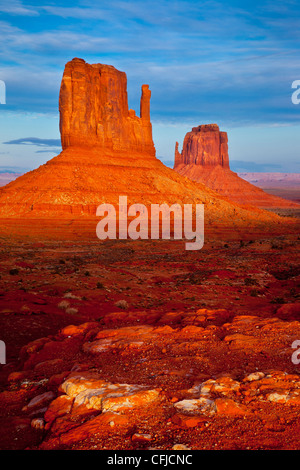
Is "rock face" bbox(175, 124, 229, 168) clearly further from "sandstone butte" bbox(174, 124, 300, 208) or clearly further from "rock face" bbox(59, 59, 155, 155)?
"rock face" bbox(59, 59, 155, 155)

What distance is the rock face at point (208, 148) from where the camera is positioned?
526 feet

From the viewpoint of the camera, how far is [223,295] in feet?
59.0

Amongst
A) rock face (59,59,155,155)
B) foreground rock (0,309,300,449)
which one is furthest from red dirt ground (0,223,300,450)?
rock face (59,59,155,155)

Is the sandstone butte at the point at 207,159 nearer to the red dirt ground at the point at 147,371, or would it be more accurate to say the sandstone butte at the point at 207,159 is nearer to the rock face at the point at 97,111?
the rock face at the point at 97,111

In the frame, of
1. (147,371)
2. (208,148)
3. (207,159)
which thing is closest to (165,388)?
(147,371)

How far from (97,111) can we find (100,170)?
16985mm

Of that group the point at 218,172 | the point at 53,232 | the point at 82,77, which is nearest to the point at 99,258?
the point at 53,232

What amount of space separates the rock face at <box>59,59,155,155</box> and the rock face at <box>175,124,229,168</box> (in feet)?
272

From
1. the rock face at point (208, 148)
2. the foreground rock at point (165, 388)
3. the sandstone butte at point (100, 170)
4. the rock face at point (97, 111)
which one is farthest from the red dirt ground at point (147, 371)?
the rock face at point (208, 148)

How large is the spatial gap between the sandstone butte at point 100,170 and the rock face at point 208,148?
8057 cm

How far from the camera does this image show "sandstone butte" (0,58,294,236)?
2329 inches

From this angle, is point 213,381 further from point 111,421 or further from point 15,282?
point 15,282

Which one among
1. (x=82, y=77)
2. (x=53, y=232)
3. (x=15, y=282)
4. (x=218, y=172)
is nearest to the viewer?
(x=15, y=282)
